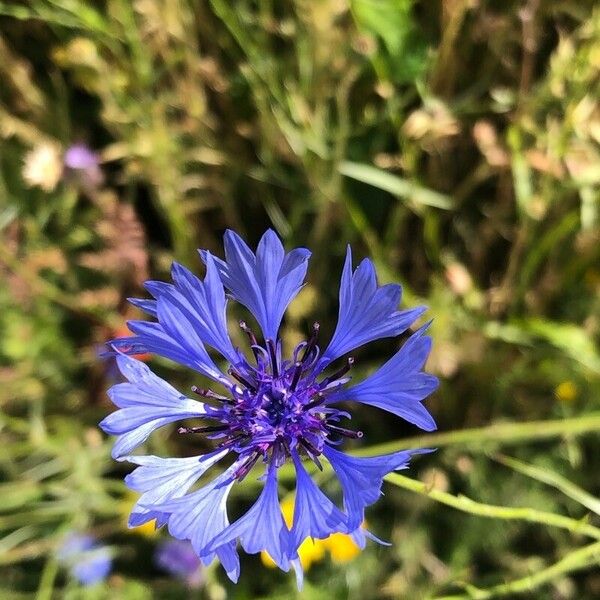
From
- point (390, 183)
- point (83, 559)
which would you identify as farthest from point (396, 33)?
point (83, 559)

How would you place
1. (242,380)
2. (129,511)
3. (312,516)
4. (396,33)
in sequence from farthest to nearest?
(129,511) → (396,33) → (242,380) → (312,516)

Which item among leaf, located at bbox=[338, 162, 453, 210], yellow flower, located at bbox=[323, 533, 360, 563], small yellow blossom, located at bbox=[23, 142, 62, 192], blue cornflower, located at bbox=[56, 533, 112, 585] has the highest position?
small yellow blossom, located at bbox=[23, 142, 62, 192]

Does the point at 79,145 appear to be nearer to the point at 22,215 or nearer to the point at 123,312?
the point at 22,215

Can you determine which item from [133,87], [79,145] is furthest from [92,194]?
[133,87]

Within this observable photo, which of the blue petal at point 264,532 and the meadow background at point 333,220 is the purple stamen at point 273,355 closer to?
the blue petal at point 264,532

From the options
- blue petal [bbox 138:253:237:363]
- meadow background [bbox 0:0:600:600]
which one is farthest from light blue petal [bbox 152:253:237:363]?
meadow background [bbox 0:0:600:600]

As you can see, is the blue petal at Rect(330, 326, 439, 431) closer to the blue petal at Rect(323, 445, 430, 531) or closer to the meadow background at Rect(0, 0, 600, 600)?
the blue petal at Rect(323, 445, 430, 531)

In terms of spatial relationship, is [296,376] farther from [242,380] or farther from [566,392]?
[566,392]
